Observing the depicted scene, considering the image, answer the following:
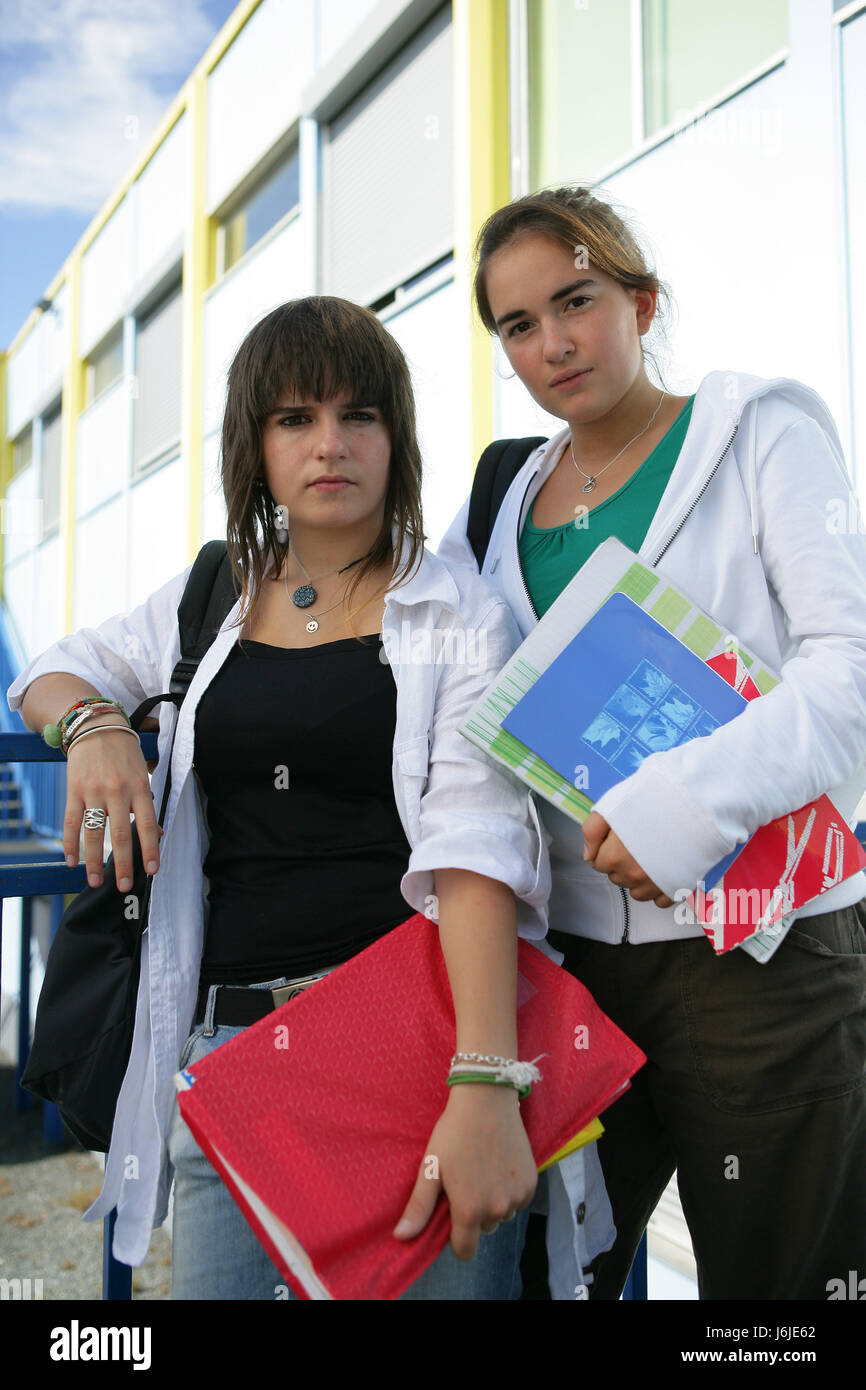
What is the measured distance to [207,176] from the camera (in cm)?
1045

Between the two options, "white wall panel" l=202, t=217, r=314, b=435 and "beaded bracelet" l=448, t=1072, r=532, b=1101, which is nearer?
"beaded bracelet" l=448, t=1072, r=532, b=1101

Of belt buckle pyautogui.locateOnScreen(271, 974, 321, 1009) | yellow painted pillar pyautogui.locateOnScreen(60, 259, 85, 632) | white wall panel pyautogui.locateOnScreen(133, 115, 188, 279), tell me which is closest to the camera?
belt buckle pyautogui.locateOnScreen(271, 974, 321, 1009)

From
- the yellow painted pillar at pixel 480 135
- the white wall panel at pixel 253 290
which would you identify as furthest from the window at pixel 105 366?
the yellow painted pillar at pixel 480 135

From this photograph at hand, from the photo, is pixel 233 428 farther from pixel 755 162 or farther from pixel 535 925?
pixel 755 162

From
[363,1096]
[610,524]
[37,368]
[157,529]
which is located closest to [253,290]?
[157,529]

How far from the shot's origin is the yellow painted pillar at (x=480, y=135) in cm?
577

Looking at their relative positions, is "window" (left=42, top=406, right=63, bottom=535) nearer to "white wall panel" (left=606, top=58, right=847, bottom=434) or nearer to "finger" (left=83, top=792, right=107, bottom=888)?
"white wall panel" (left=606, top=58, right=847, bottom=434)

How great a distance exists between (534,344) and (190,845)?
3.23 feet

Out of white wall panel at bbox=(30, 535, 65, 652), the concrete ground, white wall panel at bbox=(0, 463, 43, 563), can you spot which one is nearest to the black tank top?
the concrete ground

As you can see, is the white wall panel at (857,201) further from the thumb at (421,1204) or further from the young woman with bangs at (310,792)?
the thumb at (421,1204)

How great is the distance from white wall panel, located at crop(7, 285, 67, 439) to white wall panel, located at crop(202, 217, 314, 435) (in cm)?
730

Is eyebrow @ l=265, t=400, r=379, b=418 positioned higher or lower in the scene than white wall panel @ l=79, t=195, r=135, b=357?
lower

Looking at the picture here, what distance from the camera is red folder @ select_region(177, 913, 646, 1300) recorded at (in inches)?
42.1
